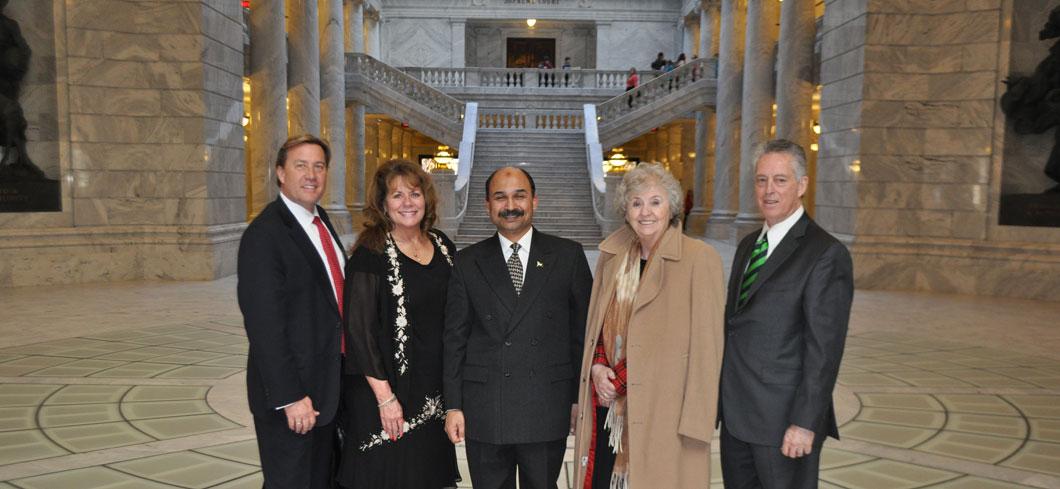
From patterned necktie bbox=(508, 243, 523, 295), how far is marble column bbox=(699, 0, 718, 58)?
69.7 ft

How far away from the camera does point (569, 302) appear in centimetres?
284

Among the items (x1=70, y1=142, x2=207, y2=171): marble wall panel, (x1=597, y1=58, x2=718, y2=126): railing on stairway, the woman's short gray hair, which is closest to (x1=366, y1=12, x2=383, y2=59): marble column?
(x1=597, y1=58, x2=718, y2=126): railing on stairway

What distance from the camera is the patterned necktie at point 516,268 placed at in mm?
2764

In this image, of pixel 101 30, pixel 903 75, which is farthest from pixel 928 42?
pixel 101 30

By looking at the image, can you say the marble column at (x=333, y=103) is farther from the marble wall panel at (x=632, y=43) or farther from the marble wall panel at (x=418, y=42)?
the marble wall panel at (x=632, y=43)

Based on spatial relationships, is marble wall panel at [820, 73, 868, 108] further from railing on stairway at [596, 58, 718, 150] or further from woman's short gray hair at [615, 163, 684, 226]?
woman's short gray hair at [615, 163, 684, 226]

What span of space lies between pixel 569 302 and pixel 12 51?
10.5 m

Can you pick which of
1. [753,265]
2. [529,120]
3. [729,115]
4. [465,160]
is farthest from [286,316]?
[529,120]

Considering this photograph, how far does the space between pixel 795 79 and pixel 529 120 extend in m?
10.7

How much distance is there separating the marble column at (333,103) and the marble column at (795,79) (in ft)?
34.0

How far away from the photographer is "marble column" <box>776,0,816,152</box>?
14156 mm

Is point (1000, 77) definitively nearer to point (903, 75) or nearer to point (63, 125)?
point (903, 75)

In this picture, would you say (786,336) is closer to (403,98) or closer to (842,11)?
(842,11)

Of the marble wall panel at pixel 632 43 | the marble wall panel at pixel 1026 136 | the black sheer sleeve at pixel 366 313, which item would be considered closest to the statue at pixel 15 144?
the black sheer sleeve at pixel 366 313
